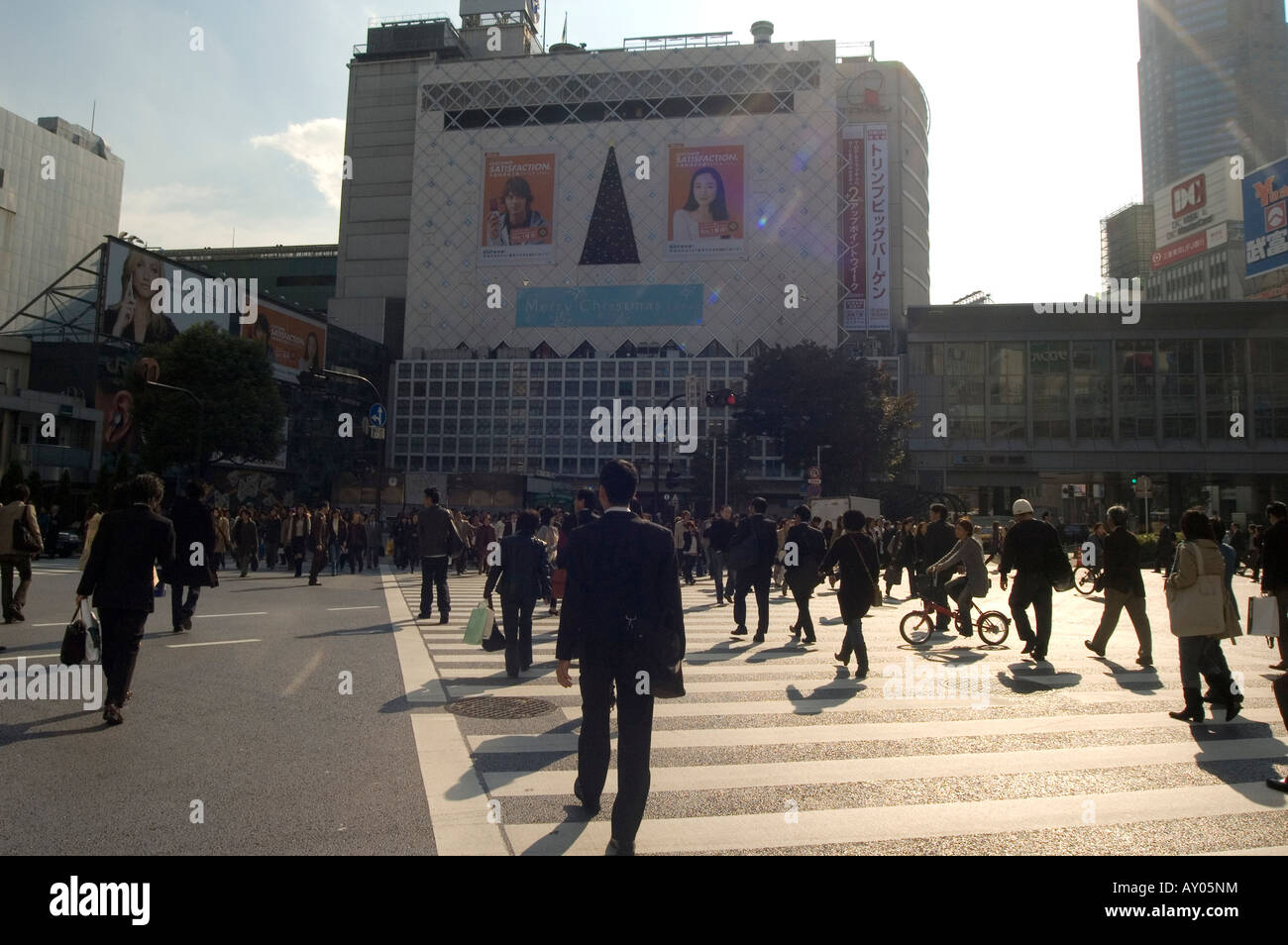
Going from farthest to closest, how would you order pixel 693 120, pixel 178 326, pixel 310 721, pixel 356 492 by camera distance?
pixel 693 120, pixel 356 492, pixel 178 326, pixel 310 721

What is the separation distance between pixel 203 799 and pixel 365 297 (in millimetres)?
90106

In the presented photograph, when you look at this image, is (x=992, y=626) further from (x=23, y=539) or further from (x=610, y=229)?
(x=610, y=229)

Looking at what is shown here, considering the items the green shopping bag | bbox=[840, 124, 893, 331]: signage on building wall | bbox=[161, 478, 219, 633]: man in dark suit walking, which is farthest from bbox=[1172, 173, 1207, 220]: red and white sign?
bbox=[161, 478, 219, 633]: man in dark suit walking

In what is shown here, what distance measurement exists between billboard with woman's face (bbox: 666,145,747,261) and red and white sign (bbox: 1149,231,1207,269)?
1741 inches

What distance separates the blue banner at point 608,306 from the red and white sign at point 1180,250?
48.5m

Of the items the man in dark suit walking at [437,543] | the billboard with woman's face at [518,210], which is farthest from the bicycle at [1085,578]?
the billboard with woman's face at [518,210]

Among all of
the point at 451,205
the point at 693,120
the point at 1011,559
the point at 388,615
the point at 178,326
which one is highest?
the point at 693,120

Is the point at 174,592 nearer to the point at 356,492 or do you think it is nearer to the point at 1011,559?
the point at 1011,559

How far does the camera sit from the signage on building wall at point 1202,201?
84750 millimetres

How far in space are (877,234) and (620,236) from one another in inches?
912

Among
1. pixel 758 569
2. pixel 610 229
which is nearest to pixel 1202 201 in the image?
pixel 610 229

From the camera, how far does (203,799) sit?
4.77 meters

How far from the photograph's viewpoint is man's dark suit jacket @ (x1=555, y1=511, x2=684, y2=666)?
14.4 feet
